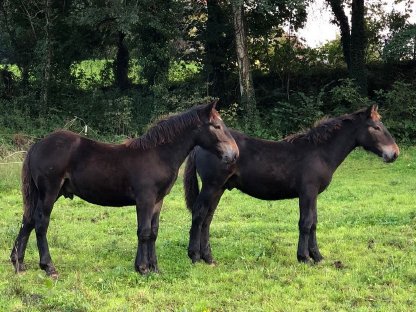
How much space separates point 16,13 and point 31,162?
795 inches

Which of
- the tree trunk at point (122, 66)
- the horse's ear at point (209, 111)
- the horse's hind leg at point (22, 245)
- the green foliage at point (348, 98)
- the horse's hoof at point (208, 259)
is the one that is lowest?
the horse's hoof at point (208, 259)

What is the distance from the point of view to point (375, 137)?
25.7 feet

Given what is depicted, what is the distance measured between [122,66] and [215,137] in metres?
21.5

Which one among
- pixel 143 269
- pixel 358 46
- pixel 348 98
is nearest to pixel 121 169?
pixel 143 269

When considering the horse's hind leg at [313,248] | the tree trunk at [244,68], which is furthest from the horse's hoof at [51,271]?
the tree trunk at [244,68]

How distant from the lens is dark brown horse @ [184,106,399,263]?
780 cm

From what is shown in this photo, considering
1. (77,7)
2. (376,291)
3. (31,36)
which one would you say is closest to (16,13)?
(31,36)

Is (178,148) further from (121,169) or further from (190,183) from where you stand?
(190,183)

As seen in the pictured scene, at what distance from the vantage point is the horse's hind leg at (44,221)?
7051mm

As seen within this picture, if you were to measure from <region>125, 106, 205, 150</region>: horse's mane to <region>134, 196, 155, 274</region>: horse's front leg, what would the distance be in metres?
0.75

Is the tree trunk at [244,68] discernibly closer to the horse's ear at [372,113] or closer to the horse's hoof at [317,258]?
the horse's ear at [372,113]

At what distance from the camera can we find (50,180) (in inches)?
276

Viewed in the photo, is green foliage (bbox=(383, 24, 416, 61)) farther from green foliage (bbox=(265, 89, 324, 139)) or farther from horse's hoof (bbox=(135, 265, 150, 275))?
horse's hoof (bbox=(135, 265, 150, 275))

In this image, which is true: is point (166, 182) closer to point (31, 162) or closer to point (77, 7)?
point (31, 162)
